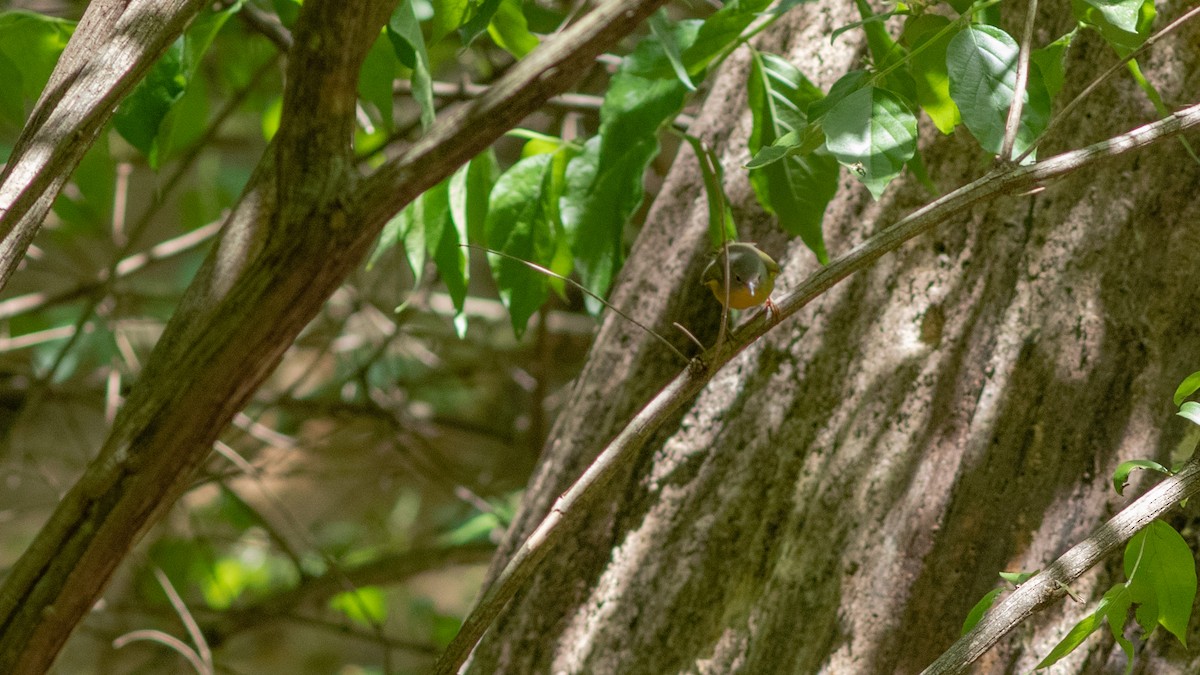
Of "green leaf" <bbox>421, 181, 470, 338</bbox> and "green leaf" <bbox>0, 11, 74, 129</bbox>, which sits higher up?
"green leaf" <bbox>0, 11, 74, 129</bbox>

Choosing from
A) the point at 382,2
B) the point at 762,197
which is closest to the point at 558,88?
the point at 382,2

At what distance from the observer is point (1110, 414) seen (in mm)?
1139

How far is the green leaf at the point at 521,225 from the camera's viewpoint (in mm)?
1245

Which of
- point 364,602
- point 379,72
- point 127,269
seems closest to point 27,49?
point 379,72

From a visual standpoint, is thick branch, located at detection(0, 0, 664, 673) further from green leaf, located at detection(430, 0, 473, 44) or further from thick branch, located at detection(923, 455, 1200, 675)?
thick branch, located at detection(923, 455, 1200, 675)

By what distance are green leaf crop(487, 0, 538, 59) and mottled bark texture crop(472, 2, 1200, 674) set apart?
0.35 metres

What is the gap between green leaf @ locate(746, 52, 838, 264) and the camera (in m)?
1.08

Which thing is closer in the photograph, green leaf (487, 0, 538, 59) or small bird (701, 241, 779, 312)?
small bird (701, 241, 779, 312)

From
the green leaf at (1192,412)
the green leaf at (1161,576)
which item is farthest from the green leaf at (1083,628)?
the green leaf at (1192,412)

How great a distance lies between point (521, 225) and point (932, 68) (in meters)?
0.53

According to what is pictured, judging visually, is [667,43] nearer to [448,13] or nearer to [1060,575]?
[448,13]

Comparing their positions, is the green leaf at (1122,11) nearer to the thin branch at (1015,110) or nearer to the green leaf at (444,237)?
the thin branch at (1015,110)

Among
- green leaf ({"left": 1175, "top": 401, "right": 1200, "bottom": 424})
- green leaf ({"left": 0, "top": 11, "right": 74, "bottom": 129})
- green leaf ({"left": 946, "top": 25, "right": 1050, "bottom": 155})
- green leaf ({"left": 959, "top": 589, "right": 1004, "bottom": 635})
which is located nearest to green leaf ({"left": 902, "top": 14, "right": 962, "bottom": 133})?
green leaf ({"left": 946, "top": 25, "right": 1050, "bottom": 155})

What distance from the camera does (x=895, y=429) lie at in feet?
3.98
